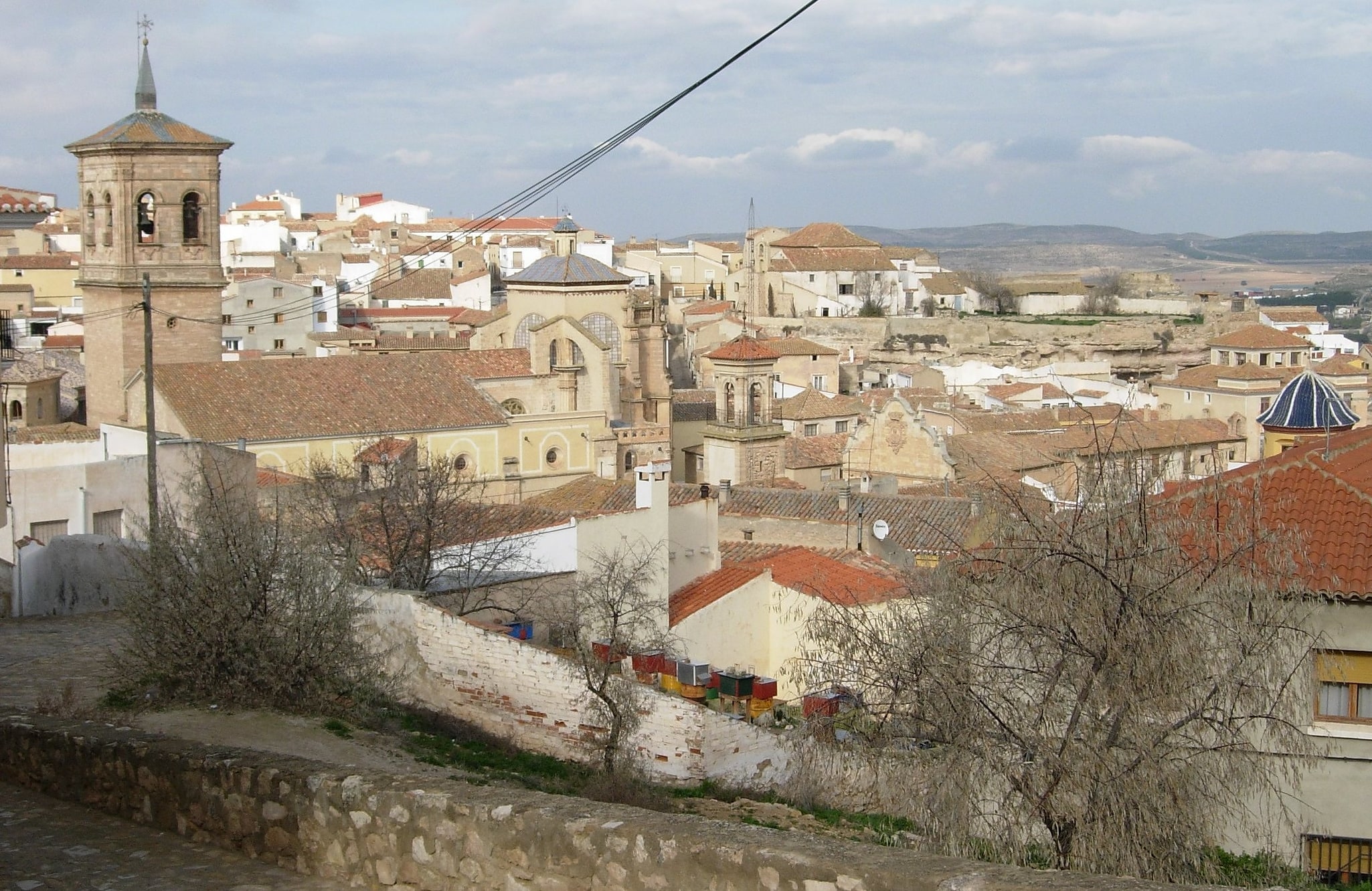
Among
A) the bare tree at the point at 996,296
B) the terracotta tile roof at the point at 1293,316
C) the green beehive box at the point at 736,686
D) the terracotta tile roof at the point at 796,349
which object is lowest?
the green beehive box at the point at 736,686

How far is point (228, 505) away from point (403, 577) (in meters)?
4.85

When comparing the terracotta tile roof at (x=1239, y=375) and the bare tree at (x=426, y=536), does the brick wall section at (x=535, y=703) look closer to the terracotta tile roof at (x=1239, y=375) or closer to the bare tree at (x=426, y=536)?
the bare tree at (x=426, y=536)

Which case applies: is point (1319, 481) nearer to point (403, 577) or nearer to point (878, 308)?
point (403, 577)

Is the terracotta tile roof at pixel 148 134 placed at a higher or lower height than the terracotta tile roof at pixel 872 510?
higher

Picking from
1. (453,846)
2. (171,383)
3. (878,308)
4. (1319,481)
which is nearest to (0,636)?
(453,846)

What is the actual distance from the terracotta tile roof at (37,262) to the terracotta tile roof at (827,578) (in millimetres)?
53076

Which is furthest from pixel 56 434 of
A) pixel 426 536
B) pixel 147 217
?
pixel 426 536

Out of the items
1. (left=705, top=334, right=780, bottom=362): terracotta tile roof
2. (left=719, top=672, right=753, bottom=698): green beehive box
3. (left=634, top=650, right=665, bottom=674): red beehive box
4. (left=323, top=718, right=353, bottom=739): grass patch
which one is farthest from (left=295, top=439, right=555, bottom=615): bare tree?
(left=705, top=334, right=780, bottom=362): terracotta tile roof

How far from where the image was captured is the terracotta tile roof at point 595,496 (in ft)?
86.6

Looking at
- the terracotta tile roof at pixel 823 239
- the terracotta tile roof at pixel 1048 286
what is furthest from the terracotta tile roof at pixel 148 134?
the terracotta tile roof at pixel 1048 286

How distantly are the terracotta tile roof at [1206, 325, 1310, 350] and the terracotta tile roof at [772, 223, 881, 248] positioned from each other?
103 feet

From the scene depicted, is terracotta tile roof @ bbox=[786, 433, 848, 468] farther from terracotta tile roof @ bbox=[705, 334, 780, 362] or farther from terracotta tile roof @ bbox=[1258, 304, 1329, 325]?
terracotta tile roof @ bbox=[1258, 304, 1329, 325]

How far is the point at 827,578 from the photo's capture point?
63.0ft

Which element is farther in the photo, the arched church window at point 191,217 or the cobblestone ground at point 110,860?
the arched church window at point 191,217
